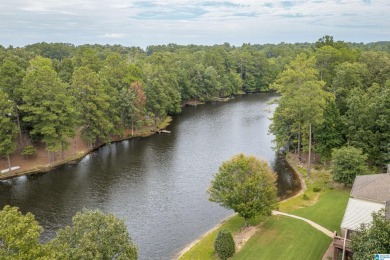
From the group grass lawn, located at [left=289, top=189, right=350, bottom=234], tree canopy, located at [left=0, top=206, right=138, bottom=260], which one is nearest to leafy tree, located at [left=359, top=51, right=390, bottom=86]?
grass lawn, located at [left=289, top=189, right=350, bottom=234]

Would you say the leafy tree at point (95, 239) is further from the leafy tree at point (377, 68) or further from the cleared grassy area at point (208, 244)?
Answer: the leafy tree at point (377, 68)

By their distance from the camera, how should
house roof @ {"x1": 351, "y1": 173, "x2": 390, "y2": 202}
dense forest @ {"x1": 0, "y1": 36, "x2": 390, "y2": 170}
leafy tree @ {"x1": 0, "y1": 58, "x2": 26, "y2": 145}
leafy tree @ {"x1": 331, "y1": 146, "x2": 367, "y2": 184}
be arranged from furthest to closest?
leafy tree @ {"x1": 0, "y1": 58, "x2": 26, "y2": 145}, dense forest @ {"x1": 0, "y1": 36, "x2": 390, "y2": 170}, leafy tree @ {"x1": 331, "y1": 146, "x2": 367, "y2": 184}, house roof @ {"x1": 351, "y1": 173, "x2": 390, "y2": 202}

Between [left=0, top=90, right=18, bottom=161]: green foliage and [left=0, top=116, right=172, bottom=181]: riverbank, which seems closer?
[left=0, top=90, right=18, bottom=161]: green foliage

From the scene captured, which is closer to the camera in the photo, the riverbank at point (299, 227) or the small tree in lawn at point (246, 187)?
the riverbank at point (299, 227)

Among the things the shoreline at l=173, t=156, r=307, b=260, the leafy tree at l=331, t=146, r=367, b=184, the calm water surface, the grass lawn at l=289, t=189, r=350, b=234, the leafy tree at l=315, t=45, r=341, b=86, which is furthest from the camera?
the leafy tree at l=315, t=45, r=341, b=86

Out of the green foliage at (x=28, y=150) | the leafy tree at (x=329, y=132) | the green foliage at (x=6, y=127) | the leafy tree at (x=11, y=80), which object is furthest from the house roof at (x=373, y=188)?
the leafy tree at (x=11, y=80)

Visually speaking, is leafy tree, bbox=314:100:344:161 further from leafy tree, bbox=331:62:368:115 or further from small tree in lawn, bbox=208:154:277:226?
small tree in lawn, bbox=208:154:277:226

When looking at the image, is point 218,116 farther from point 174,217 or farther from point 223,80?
point 174,217
